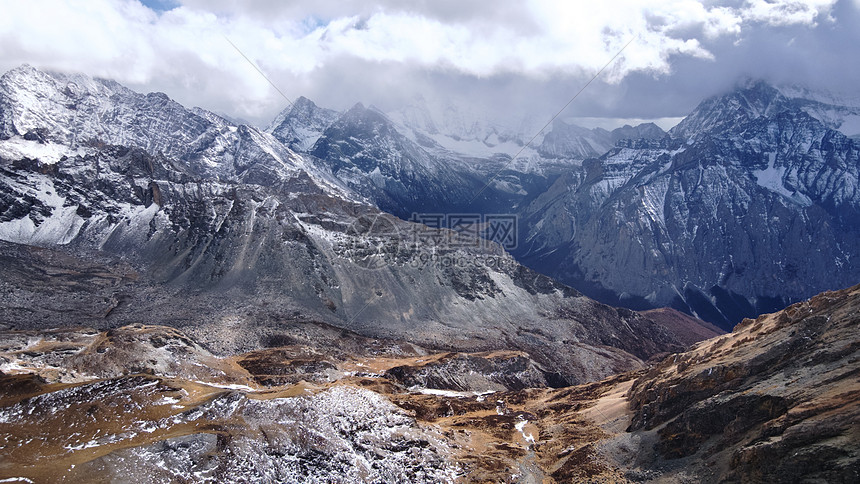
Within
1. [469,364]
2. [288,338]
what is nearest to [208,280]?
[288,338]

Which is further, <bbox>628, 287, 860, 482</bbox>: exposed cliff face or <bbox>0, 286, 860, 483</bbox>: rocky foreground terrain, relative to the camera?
<bbox>0, 286, 860, 483</bbox>: rocky foreground terrain

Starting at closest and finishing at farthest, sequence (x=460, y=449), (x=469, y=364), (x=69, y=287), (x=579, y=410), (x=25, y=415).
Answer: (x=25, y=415), (x=460, y=449), (x=579, y=410), (x=469, y=364), (x=69, y=287)

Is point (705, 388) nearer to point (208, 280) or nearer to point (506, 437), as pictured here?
point (506, 437)

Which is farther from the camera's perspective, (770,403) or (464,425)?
(464,425)

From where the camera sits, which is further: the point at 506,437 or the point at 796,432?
the point at 506,437

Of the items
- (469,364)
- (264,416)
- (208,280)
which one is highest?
(208,280)

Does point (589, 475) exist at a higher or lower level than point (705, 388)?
lower

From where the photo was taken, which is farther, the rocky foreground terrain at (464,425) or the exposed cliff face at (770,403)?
the rocky foreground terrain at (464,425)

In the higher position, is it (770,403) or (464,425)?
(770,403)
